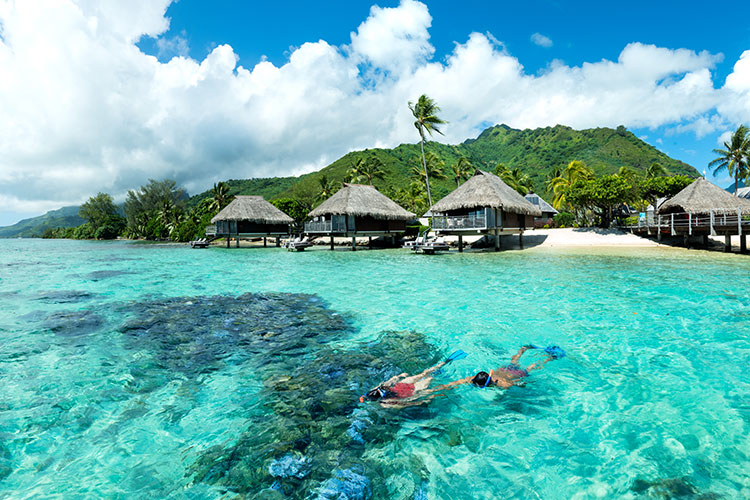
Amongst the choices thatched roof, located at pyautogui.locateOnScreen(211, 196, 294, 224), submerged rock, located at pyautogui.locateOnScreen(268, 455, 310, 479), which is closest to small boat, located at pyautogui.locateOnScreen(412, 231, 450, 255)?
thatched roof, located at pyautogui.locateOnScreen(211, 196, 294, 224)

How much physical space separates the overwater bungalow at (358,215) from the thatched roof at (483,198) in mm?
5747

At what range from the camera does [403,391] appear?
438cm

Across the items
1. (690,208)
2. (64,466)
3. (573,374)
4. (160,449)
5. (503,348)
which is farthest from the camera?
(690,208)

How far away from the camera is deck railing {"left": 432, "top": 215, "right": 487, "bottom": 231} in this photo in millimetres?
24259

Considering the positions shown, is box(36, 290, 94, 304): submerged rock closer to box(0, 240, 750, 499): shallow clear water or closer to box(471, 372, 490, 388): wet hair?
box(0, 240, 750, 499): shallow clear water

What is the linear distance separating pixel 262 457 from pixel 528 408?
295 cm

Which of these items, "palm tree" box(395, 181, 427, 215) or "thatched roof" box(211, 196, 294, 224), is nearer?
"thatched roof" box(211, 196, 294, 224)

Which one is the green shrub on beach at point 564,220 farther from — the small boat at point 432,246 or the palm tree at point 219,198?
the palm tree at point 219,198

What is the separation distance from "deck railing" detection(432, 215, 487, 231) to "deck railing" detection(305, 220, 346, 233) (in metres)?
7.94

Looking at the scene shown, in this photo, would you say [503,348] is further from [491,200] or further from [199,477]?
[491,200]

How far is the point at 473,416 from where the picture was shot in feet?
13.1

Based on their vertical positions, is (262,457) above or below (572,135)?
below

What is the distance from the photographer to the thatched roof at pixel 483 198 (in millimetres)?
24234

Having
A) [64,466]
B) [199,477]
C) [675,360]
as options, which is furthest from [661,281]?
[64,466]
